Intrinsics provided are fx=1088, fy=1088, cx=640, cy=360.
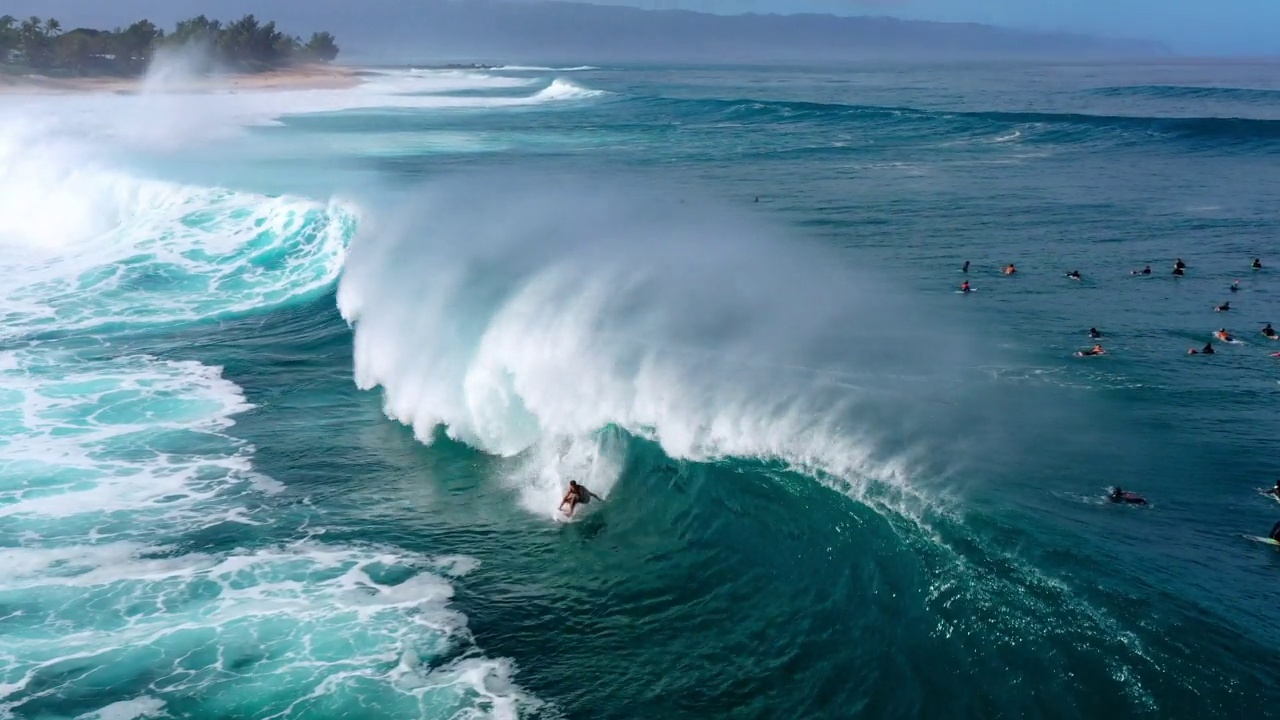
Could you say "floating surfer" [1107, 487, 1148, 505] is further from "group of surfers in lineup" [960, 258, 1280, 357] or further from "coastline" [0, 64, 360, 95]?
"coastline" [0, 64, 360, 95]

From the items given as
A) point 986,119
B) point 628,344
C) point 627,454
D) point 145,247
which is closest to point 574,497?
point 627,454

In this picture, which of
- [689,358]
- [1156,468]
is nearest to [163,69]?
[689,358]

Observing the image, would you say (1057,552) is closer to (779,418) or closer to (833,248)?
(779,418)

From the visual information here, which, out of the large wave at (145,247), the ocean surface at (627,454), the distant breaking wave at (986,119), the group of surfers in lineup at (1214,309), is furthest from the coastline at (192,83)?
the group of surfers in lineup at (1214,309)

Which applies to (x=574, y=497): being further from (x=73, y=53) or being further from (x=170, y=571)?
(x=73, y=53)

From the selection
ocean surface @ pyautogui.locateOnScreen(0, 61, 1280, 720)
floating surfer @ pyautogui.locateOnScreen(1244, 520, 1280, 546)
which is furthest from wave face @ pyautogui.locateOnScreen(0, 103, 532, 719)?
floating surfer @ pyautogui.locateOnScreen(1244, 520, 1280, 546)

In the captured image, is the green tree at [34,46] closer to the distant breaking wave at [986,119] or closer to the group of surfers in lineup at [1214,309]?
the distant breaking wave at [986,119]
